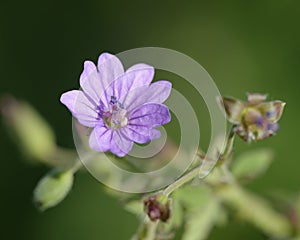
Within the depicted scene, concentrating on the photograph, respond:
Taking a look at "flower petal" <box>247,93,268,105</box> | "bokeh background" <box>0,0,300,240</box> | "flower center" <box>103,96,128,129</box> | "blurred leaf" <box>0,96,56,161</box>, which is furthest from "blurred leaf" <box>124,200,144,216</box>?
"bokeh background" <box>0,0,300,240</box>

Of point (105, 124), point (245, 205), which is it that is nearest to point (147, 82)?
point (105, 124)

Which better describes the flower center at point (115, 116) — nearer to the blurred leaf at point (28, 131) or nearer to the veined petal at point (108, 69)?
the veined petal at point (108, 69)

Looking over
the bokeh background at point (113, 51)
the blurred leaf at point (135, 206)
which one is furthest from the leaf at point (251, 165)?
the bokeh background at point (113, 51)

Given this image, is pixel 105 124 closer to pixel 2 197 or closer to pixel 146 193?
pixel 146 193

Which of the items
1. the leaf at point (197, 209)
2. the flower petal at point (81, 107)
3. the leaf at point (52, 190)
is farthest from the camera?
the leaf at point (197, 209)

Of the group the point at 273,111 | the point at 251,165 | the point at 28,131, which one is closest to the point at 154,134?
the point at 273,111

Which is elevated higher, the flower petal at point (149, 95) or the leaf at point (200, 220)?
the flower petal at point (149, 95)

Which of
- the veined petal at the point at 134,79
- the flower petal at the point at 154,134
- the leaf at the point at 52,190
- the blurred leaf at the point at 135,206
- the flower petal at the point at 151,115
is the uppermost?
the veined petal at the point at 134,79

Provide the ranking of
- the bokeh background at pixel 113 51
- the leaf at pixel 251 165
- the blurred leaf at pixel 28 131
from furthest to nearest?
the bokeh background at pixel 113 51, the blurred leaf at pixel 28 131, the leaf at pixel 251 165
